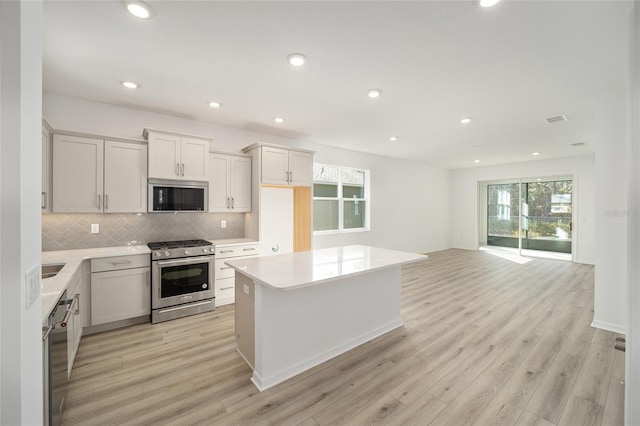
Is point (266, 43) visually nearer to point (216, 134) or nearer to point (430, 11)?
point (430, 11)

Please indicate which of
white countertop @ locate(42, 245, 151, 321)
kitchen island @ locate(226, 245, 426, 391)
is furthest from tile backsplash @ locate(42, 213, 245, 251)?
kitchen island @ locate(226, 245, 426, 391)

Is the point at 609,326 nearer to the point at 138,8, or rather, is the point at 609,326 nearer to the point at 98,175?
the point at 138,8

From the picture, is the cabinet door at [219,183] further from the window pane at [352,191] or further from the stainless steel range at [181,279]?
the window pane at [352,191]

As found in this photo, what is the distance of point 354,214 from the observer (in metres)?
6.45

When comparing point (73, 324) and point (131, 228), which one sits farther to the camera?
Result: point (131, 228)

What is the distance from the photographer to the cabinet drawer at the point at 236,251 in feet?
12.5

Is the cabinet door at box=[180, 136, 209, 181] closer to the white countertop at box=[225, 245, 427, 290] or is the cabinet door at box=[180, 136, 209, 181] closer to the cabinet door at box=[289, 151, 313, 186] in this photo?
the cabinet door at box=[289, 151, 313, 186]

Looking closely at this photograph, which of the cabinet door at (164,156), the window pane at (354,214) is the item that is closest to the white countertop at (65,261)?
the cabinet door at (164,156)

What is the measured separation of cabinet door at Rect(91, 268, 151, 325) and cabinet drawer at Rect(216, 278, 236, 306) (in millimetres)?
843

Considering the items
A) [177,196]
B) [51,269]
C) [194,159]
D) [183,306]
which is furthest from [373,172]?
[51,269]

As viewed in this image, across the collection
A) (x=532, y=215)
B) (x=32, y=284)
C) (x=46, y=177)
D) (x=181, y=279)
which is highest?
(x=46, y=177)

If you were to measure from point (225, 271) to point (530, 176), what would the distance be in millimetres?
8439

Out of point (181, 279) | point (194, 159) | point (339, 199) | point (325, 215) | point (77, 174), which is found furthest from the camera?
point (339, 199)

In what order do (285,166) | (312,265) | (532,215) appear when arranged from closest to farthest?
(312,265)
(285,166)
(532,215)
